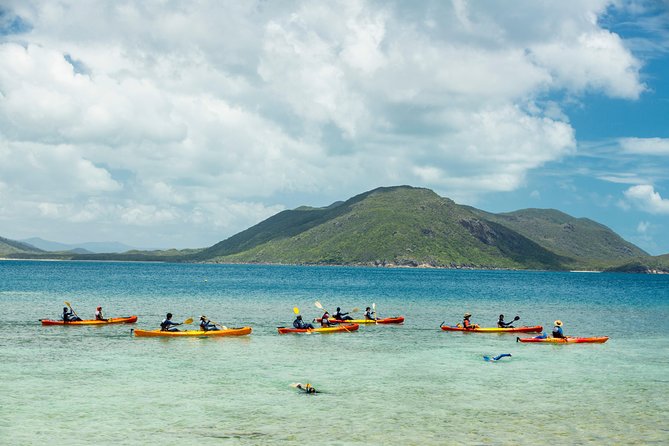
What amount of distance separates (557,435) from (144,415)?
1738cm

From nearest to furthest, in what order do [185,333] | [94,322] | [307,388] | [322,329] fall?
[307,388] < [185,333] < [322,329] < [94,322]

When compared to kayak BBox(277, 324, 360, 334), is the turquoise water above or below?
below

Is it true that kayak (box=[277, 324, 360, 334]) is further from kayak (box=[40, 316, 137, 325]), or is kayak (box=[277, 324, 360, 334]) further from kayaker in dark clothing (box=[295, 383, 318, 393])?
kayaker in dark clothing (box=[295, 383, 318, 393])

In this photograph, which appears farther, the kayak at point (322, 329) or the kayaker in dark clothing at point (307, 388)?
the kayak at point (322, 329)

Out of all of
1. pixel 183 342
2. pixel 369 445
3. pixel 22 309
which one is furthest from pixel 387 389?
pixel 22 309

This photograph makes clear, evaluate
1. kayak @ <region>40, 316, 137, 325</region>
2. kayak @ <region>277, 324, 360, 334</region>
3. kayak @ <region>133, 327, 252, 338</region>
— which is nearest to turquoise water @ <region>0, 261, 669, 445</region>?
kayak @ <region>133, 327, 252, 338</region>

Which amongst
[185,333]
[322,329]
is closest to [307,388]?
[185,333]

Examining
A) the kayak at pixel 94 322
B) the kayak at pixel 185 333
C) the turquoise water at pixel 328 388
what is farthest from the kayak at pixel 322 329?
the kayak at pixel 94 322

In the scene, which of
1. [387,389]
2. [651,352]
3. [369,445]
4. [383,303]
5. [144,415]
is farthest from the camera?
[383,303]

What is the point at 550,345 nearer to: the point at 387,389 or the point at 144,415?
the point at 387,389

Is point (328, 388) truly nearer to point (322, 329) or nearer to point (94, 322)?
point (322, 329)

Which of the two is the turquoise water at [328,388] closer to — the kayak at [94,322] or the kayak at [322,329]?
the kayak at [322,329]

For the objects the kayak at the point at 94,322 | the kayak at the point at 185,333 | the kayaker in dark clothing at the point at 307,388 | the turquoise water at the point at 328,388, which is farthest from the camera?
the kayak at the point at 94,322

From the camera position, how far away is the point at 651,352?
154 ft
